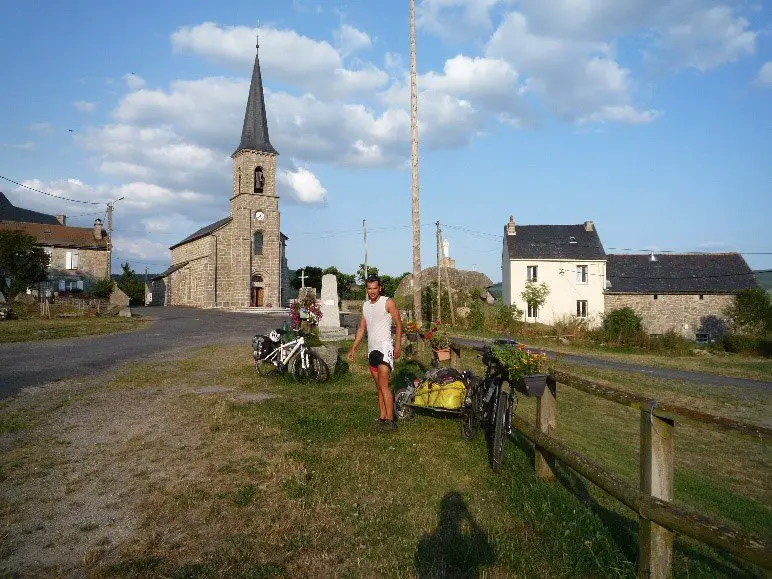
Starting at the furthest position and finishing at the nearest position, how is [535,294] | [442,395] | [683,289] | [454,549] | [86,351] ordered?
[535,294]
[683,289]
[86,351]
[442,395]
[454,549]

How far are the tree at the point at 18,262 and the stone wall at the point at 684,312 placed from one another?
147 ft

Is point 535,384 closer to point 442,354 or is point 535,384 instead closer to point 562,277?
point 442,354

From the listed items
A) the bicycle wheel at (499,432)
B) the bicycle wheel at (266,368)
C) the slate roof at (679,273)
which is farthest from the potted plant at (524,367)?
the slate roof at (679,273)

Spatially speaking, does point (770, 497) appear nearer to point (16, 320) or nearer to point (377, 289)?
point (377, 289)

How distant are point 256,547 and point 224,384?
7.38m

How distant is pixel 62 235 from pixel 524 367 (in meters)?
63.8

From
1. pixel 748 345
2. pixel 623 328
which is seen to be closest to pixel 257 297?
pixel 623 328

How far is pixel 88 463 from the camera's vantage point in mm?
5750

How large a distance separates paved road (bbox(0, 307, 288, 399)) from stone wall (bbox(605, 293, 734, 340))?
31958 millimetres

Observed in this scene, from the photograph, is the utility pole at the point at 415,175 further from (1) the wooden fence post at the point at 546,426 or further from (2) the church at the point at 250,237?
(2) the church at the point at 250,237

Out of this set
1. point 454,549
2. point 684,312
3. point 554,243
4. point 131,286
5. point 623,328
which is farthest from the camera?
point 131,286

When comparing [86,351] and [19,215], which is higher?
[19,215]

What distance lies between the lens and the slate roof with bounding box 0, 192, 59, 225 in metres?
62.3

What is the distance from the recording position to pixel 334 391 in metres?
9.98
